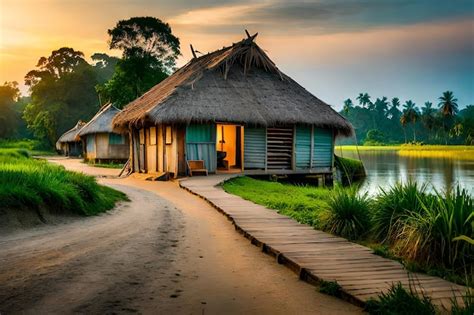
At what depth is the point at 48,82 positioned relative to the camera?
5681cm

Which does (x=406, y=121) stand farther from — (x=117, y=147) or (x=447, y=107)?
(x=117, y=147)

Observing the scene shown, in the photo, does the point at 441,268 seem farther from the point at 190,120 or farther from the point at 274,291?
the point at 190,120

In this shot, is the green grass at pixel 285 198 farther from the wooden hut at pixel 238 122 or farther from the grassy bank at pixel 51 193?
the grassy bank at pixel 51 193

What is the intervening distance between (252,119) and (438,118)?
7539cm

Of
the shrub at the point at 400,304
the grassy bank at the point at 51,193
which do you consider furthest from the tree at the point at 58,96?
the shrub at the point at 400,304

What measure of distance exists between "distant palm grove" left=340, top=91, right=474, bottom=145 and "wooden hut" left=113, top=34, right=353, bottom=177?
209 ft

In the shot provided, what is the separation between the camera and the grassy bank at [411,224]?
5781 mm

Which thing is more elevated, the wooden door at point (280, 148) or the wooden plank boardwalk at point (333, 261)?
the wooden door at point (280, 148)

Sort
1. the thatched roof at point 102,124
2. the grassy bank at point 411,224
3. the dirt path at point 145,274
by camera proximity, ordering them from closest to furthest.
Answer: the dirt path at point 145,274 → the grassy bank at point 411,224 → the thatched roof at point 102,124

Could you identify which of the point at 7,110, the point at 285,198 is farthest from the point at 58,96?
the point at 285,198

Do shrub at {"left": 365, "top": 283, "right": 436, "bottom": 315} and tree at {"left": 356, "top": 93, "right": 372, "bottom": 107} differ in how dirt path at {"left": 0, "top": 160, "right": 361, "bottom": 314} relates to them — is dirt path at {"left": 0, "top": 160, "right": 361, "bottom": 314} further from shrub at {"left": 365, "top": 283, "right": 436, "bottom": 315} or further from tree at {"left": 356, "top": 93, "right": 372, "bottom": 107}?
tree at {"left": 356, "top": 93, "right": 372, "bottom": 107}

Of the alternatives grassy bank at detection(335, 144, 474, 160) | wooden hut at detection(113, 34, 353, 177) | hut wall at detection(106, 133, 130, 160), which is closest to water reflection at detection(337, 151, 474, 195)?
wooden hut at detection(113, 34, 353, 177)

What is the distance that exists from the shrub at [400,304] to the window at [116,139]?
1302 inches

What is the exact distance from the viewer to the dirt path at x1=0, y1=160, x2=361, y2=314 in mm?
4469
